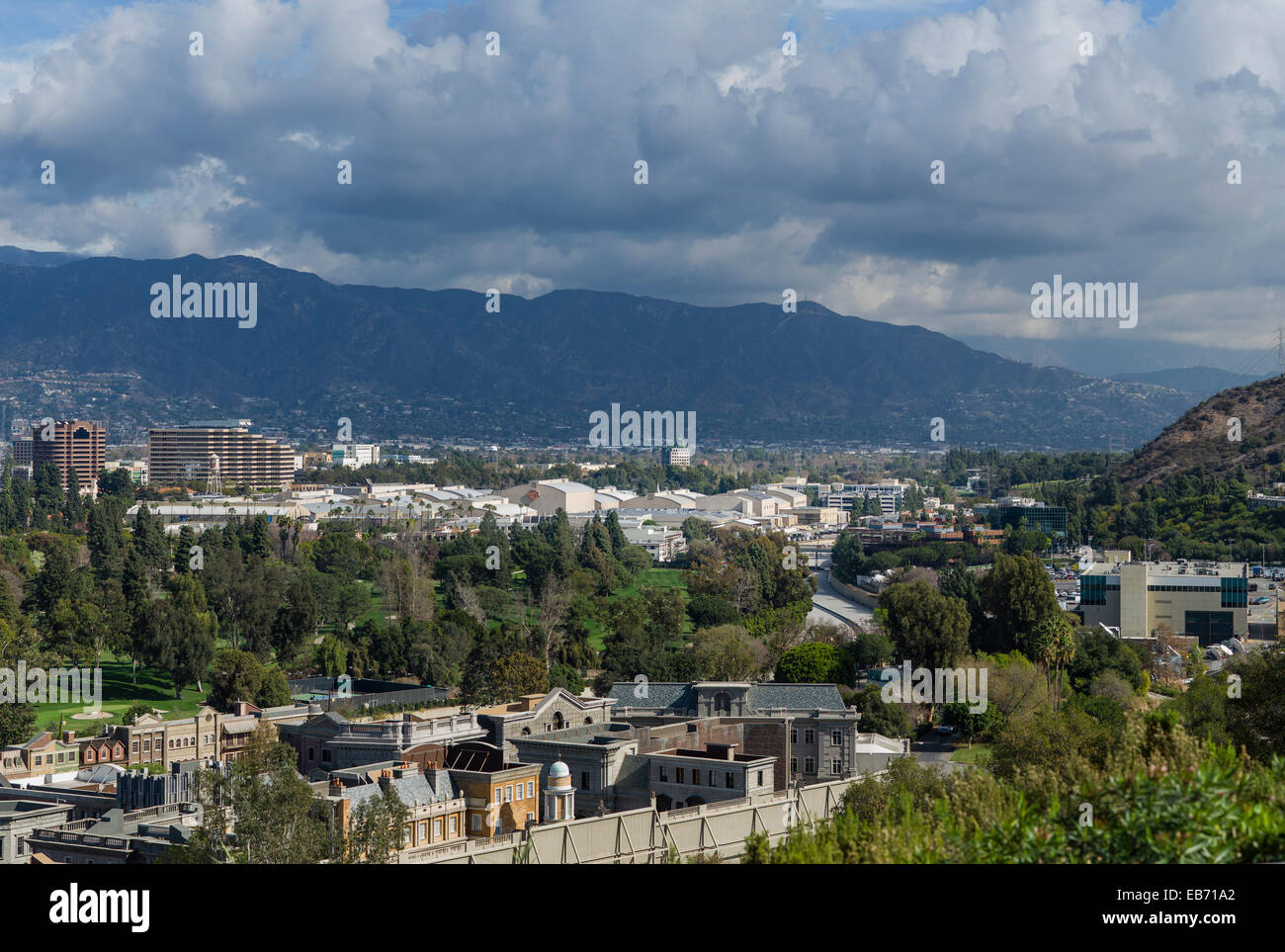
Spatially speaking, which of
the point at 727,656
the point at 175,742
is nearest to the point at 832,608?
the point at 727,656

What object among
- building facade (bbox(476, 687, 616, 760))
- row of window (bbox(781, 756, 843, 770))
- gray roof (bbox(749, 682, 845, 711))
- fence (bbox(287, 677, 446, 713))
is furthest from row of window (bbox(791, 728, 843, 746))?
fence (bbox(287, 677, 446, 713))

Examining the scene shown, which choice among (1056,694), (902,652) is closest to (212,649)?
(902,652)

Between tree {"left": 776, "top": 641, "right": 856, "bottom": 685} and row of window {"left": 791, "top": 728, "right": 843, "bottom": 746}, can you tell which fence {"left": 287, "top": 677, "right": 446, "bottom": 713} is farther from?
row of window {"left": 791, "top": 728, "right": 843, "bottom": 746}
